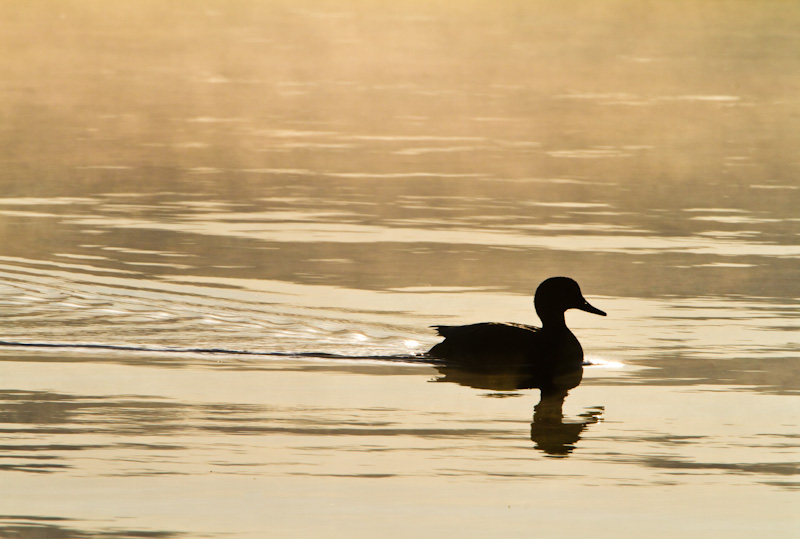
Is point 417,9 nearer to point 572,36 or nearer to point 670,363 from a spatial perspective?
point 572,36

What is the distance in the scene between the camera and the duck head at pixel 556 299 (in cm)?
1262

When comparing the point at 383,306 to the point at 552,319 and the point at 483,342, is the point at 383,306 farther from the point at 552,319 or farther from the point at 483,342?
the point at 483,342

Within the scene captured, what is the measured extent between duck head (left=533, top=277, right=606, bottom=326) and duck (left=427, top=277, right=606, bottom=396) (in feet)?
0.75

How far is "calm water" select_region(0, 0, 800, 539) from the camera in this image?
852 cm

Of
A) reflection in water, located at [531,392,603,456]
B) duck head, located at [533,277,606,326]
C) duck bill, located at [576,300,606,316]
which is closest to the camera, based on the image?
reflection in water, located at [531,392,603,456]

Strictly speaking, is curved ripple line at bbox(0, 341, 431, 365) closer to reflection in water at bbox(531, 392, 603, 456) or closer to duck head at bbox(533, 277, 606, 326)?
duck head at bbox(533, 277, 606, 326)

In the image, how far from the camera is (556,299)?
12.7 meters

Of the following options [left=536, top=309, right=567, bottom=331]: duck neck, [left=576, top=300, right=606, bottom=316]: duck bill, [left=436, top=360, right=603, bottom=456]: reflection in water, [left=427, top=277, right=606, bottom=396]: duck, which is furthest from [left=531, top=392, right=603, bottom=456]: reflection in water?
[left=576, top=300, right=606, bottom=316]: duck bill

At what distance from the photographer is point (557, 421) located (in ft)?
34.0

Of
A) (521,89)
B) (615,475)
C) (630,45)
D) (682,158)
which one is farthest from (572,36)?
(615,475)

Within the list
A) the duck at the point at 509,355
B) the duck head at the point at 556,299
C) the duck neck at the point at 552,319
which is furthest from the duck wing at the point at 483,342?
the duck head at the point at 556,299

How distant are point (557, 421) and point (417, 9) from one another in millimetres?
54664

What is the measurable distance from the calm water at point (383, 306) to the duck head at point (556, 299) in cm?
42

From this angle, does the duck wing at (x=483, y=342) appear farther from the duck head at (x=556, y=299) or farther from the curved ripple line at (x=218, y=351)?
the duck head at (x=556, y=299)
